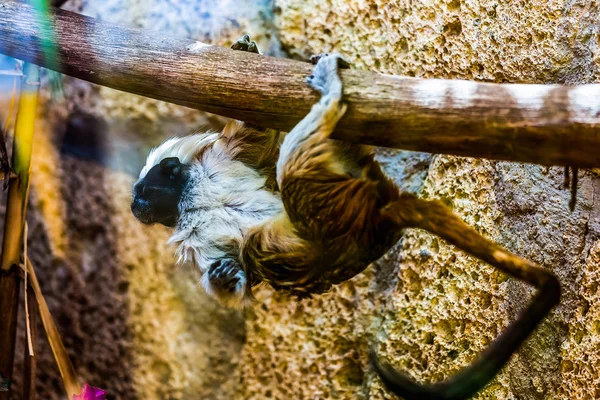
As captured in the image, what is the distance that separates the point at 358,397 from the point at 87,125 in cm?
190

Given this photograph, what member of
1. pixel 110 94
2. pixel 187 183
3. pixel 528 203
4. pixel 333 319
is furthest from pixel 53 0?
pixel 528 203

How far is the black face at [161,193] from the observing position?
2170 millimetres

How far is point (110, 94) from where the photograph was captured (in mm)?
3207

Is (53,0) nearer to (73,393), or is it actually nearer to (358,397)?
(73,393)

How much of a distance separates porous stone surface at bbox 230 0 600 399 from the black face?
37.5 inches

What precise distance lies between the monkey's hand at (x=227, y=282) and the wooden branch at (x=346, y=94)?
0.46m

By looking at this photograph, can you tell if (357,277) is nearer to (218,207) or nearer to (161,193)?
(218,207)

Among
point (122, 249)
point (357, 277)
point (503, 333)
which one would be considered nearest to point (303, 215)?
point (503, 333)

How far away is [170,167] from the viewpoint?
220 centimetres

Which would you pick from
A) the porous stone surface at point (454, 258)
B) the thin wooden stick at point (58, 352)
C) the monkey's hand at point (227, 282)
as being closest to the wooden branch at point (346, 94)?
the monkey's hand at point (227, 282)

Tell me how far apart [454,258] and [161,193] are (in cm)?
110

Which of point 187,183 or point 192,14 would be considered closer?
point 187,183

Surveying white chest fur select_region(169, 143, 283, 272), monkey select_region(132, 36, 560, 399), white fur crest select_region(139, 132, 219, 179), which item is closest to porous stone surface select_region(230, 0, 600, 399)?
monkey select_region(132, 36, 560, 399)

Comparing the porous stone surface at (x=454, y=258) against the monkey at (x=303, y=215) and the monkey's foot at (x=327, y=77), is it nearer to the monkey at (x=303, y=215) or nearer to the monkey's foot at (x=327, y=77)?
the monkey at (x=303, y=215)
